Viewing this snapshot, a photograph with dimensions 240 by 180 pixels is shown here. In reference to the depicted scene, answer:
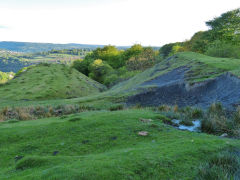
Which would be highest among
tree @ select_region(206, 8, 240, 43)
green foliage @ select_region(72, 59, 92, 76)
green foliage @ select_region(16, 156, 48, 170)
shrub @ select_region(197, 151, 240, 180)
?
tree @ select_region(206, 8, 240, 43)

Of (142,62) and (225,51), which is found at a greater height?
(225,51)

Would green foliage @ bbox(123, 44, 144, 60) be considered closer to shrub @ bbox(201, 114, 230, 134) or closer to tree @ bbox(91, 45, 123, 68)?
tree @ bbox(91, 45, 123, 68)

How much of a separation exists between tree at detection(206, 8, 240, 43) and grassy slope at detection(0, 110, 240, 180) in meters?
47.9

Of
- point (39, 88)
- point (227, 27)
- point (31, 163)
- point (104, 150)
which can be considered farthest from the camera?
point (227, 27)

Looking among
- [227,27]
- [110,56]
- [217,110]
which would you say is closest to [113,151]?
[217,110]

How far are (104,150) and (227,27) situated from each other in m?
54.5

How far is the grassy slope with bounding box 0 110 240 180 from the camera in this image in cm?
420

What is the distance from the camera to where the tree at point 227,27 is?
45.7 m

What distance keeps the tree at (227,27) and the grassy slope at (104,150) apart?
47891 mm

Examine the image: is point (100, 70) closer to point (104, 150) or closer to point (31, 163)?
point (104, 150)

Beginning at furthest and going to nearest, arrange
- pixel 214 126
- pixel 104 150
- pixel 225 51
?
pixel 225 51 < pixel 214 126 < pixel 104 150

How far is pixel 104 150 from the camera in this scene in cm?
640

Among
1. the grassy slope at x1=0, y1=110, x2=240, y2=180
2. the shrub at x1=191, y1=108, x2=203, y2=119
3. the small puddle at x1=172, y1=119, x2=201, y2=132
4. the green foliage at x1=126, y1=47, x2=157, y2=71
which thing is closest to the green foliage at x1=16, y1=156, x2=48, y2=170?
the grassy slope at x1=0, y1=110, x2=240, y2=180

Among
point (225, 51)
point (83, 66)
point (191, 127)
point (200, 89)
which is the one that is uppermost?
point (225, 51)
